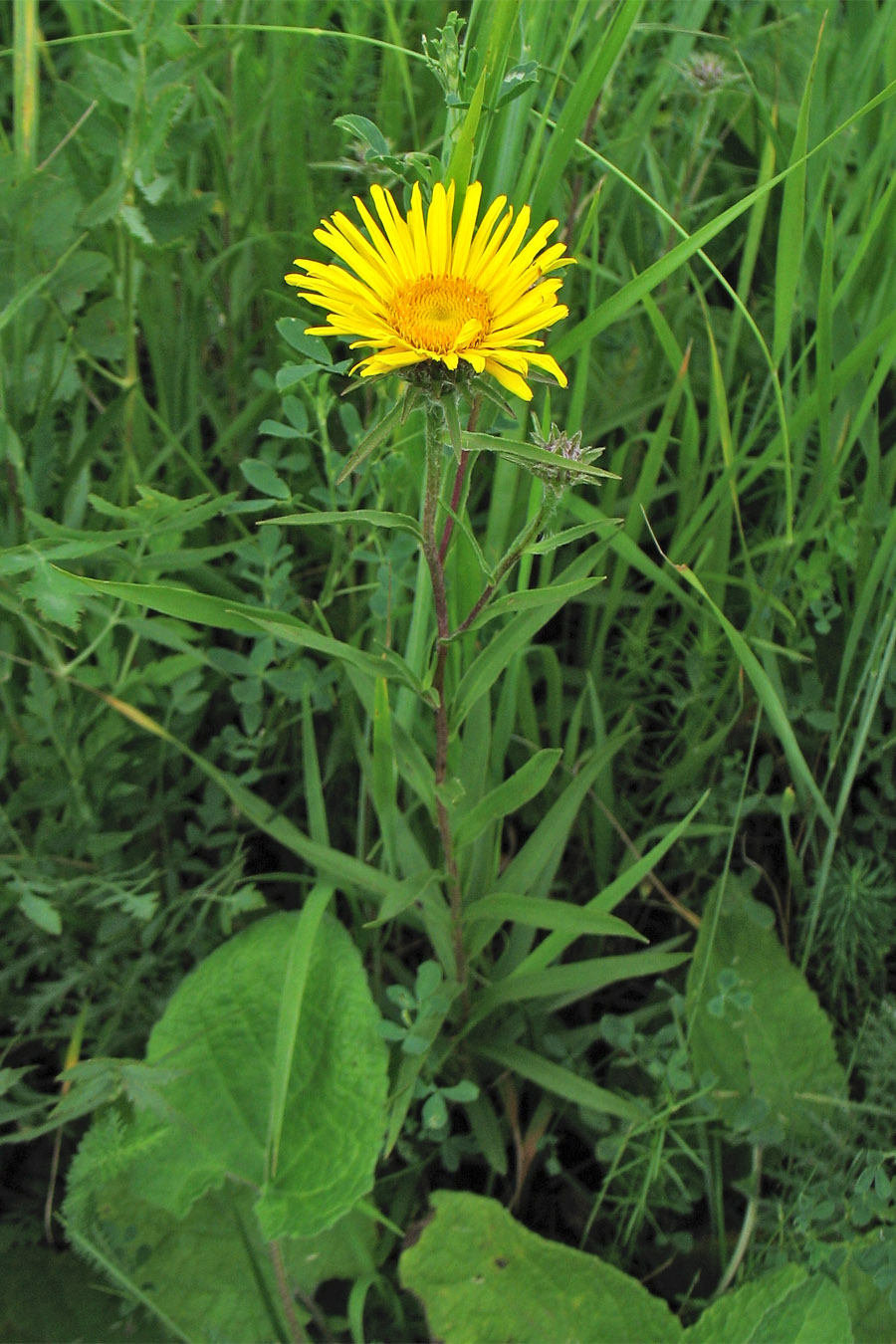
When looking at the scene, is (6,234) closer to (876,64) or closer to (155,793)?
(155,793)

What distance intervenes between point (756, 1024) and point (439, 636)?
2.29ft

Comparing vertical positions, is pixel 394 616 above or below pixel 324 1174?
above

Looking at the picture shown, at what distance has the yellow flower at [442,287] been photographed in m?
0.73

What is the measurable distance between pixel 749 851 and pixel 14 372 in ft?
3.47

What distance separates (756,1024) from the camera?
126 cm

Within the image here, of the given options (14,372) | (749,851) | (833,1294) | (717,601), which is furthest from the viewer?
(749,851)

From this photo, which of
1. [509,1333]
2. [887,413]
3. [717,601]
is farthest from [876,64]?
[509,1333]

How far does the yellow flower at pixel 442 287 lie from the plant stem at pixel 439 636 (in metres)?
0.06

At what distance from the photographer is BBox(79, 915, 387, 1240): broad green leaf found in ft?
3.67

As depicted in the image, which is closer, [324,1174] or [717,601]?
[324,1174]

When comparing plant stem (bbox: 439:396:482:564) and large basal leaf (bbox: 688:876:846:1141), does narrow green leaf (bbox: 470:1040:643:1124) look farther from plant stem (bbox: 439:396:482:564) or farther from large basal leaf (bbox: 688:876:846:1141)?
plant stem (bbox: 439:396:482:564)

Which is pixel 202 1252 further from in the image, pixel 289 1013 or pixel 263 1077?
pixel 289 1013

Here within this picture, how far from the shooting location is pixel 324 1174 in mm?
1092

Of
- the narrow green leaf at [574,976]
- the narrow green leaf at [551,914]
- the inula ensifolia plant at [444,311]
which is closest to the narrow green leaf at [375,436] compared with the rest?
the inula ensifolia plant at [444,311]
